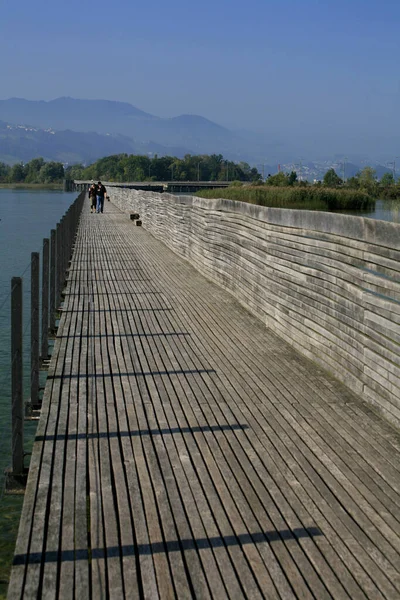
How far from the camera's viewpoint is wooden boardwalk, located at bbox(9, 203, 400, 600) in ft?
12.8

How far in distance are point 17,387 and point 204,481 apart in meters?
1.67

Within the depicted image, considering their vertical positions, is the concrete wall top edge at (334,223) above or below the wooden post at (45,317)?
above

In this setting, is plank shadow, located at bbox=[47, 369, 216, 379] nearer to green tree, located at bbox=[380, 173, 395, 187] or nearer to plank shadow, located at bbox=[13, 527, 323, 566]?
plank shadow, located at bbox=[13, 527, 323, 566]

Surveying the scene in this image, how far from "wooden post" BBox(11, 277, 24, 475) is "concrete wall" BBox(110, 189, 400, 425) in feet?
9.27

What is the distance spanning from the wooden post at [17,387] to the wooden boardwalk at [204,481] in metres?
0.22

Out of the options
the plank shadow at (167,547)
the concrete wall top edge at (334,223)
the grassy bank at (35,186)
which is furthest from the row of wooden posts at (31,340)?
the grassy bank at (35,186)

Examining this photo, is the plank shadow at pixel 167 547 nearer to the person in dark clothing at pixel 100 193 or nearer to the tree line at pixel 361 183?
the person in dark clothing at pixel 100 193

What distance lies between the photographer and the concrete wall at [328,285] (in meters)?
6.53

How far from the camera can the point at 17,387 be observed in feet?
19.2

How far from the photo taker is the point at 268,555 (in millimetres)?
4086

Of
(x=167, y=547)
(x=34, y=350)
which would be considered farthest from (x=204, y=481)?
(x=34, y=350)

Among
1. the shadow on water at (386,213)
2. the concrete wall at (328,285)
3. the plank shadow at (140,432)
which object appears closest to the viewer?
the plank shadow at (140,432)

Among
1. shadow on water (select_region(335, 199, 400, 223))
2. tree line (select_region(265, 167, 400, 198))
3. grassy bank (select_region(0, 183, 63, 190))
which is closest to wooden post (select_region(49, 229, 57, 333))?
shadow on water (select_region(335, 199, 400, 223))

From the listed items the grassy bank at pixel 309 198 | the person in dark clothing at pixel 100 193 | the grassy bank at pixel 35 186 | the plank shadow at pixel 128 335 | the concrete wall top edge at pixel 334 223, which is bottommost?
the grassy bank at pixel 35 186
